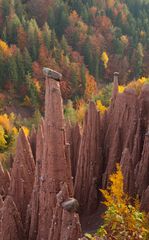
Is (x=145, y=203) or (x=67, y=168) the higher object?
(x=67, y=168)

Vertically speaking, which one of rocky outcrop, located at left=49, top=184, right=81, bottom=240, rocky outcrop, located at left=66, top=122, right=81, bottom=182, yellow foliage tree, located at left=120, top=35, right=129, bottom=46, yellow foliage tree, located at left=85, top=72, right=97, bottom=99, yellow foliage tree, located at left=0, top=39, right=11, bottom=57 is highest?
yellow foliage tree, located at left=120, top=35, right=129, bottom=46

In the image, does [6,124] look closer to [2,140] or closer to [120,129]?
[2,140]

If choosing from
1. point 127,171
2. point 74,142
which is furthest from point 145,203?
point 74,142

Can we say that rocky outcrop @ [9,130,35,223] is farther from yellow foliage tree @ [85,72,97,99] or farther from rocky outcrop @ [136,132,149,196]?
yellow foliage tree @ [85,72,97,99]

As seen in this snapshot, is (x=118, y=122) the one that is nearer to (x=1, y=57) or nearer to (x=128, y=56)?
(x=1, y=57)

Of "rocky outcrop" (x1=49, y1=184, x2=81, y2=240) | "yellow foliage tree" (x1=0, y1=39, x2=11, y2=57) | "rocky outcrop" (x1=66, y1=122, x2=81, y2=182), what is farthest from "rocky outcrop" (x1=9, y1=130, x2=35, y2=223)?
"yellow foliage tree" (x1=0, y1=39, x2=11, y2=57)

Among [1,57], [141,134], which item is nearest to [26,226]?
[141,134]
